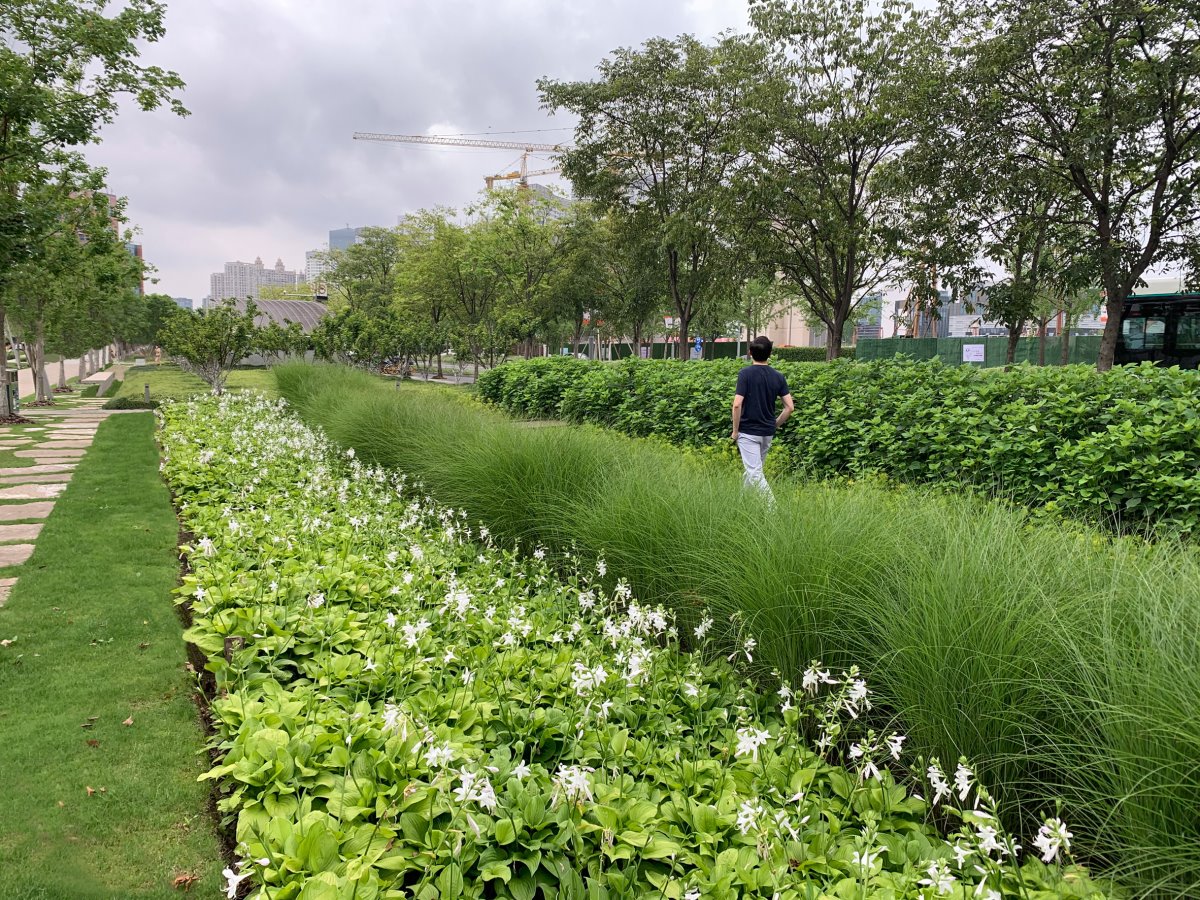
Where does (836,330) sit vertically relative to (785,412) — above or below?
above

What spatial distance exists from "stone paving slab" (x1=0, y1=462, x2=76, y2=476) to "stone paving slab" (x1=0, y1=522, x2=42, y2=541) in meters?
3.25

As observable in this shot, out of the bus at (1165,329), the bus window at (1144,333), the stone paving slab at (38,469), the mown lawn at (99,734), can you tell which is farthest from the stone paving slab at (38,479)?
the bus window at (1144,333)

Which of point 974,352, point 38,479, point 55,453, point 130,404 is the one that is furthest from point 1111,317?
point 130,404

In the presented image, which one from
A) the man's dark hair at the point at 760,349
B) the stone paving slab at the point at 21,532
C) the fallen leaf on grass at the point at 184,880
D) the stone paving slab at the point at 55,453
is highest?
the man's dark hair at the point at 760,349

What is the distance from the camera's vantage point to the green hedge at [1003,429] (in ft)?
14.6

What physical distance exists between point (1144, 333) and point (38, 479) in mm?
21538

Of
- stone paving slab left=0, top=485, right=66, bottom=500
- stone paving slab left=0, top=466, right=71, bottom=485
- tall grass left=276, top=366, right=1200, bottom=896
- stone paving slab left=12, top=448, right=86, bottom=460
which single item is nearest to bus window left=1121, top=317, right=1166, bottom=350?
tall grass left=276, top=366, right=1200, bottom=896

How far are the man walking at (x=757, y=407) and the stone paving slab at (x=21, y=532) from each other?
5.98 m

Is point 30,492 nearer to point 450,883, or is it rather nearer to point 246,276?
point 450,883

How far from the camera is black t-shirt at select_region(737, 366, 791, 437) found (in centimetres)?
595

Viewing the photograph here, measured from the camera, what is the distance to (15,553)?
5.34 meters

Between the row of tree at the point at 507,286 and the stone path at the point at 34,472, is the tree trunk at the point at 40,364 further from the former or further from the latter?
the row of tree at the point at 507,286

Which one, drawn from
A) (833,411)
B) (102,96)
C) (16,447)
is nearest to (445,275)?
(102,96)

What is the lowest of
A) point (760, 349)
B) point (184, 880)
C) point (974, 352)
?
point (184, 880)
